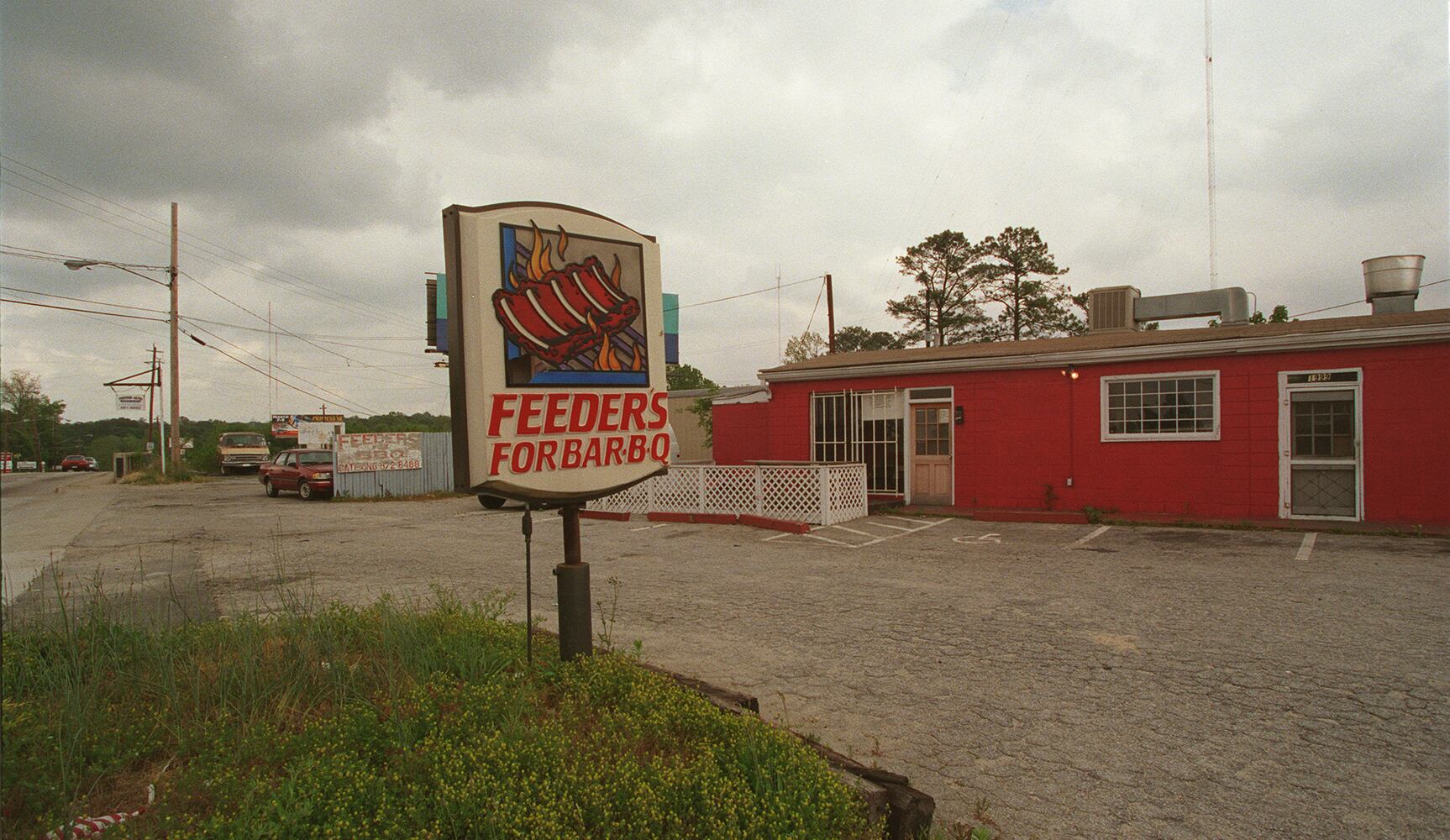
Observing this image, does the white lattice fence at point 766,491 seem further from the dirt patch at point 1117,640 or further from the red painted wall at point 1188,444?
the dirt patch at point 1117,640

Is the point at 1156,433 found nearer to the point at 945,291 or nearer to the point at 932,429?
the point at 932,429

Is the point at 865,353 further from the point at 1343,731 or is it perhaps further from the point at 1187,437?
the point at 1343,731

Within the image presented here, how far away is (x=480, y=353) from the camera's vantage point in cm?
360

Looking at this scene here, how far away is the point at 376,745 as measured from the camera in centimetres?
294

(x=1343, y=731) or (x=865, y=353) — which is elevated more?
(x=865, y=353)

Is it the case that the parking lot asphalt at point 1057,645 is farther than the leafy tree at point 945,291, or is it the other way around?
the leafy tree at point 945,291

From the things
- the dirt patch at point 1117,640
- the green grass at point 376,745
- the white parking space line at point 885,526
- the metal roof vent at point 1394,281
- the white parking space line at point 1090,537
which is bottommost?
the white parking space line at point 1090,537

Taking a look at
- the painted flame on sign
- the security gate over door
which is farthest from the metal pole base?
the security gate over door

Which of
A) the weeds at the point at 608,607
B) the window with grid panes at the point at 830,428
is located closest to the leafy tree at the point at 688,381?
the window with grid panes at the point at 830,428

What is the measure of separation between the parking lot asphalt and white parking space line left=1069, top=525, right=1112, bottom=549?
0.47ft

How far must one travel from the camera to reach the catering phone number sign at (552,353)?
143 inches

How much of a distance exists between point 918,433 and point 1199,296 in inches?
333

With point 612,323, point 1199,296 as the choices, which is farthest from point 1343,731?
point 1199,296

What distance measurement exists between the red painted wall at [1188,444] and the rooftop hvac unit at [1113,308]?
5.47 meters
